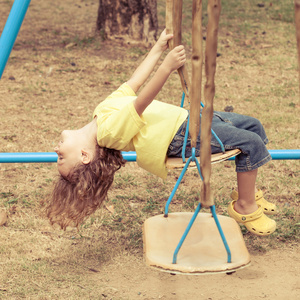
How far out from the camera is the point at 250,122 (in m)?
3.05

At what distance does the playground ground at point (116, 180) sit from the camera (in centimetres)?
307

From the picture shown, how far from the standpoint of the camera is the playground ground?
3.07m

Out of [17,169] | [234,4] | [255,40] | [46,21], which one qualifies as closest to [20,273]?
[17,169]

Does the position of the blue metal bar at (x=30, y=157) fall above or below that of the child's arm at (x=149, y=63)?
below

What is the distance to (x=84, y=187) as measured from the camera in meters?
2.77

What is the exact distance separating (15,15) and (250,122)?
4.85ft

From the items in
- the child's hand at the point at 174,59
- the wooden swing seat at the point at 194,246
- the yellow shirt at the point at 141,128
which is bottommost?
the wooden swing seat at the point at 194,246

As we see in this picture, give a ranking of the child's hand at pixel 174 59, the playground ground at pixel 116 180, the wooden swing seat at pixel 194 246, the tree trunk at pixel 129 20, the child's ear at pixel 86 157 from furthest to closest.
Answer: the tree trunk at pixel 129 20, the playground ground at pixel 116 180, the child's ear at pixel 86 157, the child's hand at pixel 174 59, the wooden swing seat at pixel 194 246

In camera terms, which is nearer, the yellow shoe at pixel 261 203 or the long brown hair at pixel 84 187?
the long brown hair at pixel 84 187

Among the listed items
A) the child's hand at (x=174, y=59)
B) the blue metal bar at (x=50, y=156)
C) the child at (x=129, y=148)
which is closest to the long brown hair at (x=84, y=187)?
the child at (x=129, y=148)

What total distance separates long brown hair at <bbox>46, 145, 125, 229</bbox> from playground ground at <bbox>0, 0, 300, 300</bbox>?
1.51 ft

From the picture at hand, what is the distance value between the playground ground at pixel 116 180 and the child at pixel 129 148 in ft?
1.35

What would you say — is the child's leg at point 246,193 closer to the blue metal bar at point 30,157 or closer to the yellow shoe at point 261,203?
the yellow shoe at point 261,203

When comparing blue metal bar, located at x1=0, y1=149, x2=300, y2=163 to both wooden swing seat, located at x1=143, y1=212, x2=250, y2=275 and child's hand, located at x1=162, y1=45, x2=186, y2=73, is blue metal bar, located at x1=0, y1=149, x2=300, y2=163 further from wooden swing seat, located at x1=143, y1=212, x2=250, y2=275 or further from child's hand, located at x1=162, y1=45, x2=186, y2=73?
child's hand, located at x1=162, y1=45, x2=186, y2=73
